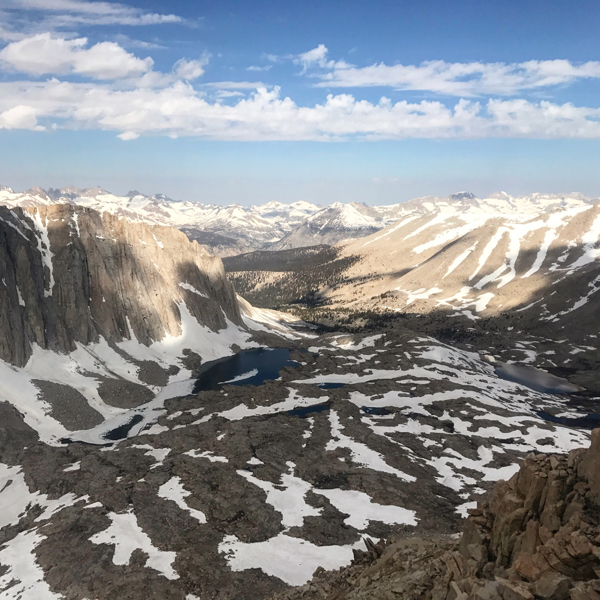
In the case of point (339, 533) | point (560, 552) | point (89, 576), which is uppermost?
point (560, 552)

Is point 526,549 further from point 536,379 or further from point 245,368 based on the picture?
point 536,379

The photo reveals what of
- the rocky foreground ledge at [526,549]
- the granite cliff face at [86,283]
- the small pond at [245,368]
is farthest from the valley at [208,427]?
the rocky foreground ledge at [526,549]

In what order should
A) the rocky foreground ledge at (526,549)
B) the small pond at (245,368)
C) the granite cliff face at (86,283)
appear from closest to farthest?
the rocky foreground ledge at (526,549), the granite cliff face at (86,283), the small pond at (245,368)

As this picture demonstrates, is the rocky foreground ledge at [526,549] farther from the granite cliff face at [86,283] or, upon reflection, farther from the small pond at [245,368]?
the granite cliff face at [86,283]

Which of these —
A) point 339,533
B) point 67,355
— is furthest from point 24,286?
point 339,533

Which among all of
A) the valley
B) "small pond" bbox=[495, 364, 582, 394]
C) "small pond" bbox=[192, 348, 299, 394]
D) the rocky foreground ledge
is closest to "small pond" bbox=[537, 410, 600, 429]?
the valley

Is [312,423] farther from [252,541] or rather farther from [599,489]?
[599,489]

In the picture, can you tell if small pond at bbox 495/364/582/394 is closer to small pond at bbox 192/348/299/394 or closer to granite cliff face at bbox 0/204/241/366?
small pond at bbox 192/348/299/394
